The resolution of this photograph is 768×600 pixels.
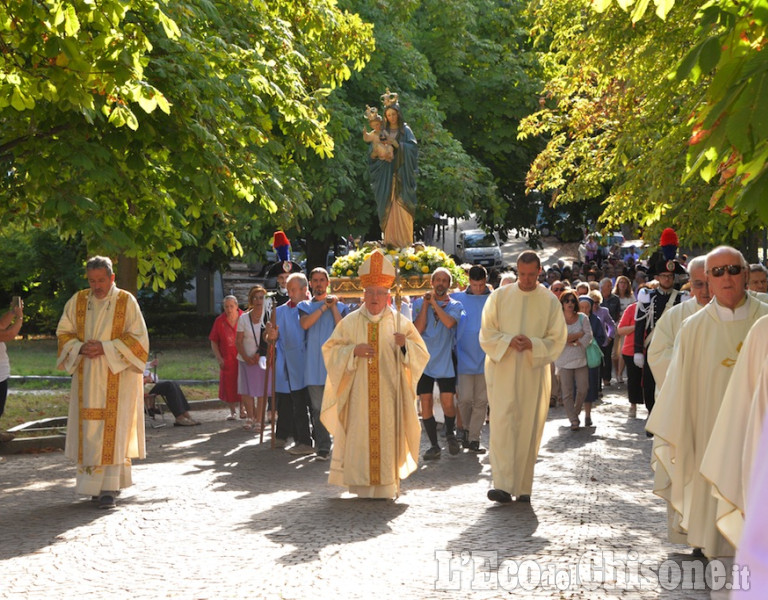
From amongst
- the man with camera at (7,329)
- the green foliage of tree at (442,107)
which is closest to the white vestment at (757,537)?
the man with camera at (7,329)

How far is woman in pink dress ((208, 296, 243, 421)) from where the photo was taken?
1700 centimetres

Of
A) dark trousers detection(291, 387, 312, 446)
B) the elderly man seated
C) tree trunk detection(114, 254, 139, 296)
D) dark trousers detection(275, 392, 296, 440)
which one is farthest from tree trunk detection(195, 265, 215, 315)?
dark trousers detection(291, 387, 312, 446)

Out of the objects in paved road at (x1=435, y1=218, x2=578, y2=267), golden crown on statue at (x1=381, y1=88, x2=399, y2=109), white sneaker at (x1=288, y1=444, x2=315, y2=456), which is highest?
paved road at (x1=435, y1=218, x2=578, y2=267)

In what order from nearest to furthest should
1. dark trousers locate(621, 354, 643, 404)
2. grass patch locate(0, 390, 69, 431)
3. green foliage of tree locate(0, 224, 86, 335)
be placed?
dark trousers locate(621, 354, 643, 404) < grass patch locate(0, 390, 69, 431) < green foliage of tree locate(0, 224, 86, 335)

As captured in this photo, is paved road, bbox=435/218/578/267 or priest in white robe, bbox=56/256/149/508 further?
paved road, bbox=435/218/578/267

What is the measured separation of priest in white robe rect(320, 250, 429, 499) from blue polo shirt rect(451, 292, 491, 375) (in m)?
2.72

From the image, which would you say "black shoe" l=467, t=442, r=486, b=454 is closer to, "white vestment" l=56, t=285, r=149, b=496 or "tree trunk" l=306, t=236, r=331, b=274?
"white vestment" l=56, t=285, r=149, b=496

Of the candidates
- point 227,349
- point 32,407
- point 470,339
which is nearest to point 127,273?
point 227,349

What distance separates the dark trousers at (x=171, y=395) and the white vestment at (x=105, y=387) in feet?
20.1

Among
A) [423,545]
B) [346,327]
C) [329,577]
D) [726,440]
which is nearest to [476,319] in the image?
[346,327]

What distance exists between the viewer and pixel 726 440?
548 cm

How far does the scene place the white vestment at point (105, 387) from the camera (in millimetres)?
10180

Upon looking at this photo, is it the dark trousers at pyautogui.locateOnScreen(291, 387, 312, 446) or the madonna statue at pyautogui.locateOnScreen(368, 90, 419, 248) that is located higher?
the madonna statue at pyautogui.locateOnScreen(368, 90, 419, 248)

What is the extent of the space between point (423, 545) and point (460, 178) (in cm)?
2041
